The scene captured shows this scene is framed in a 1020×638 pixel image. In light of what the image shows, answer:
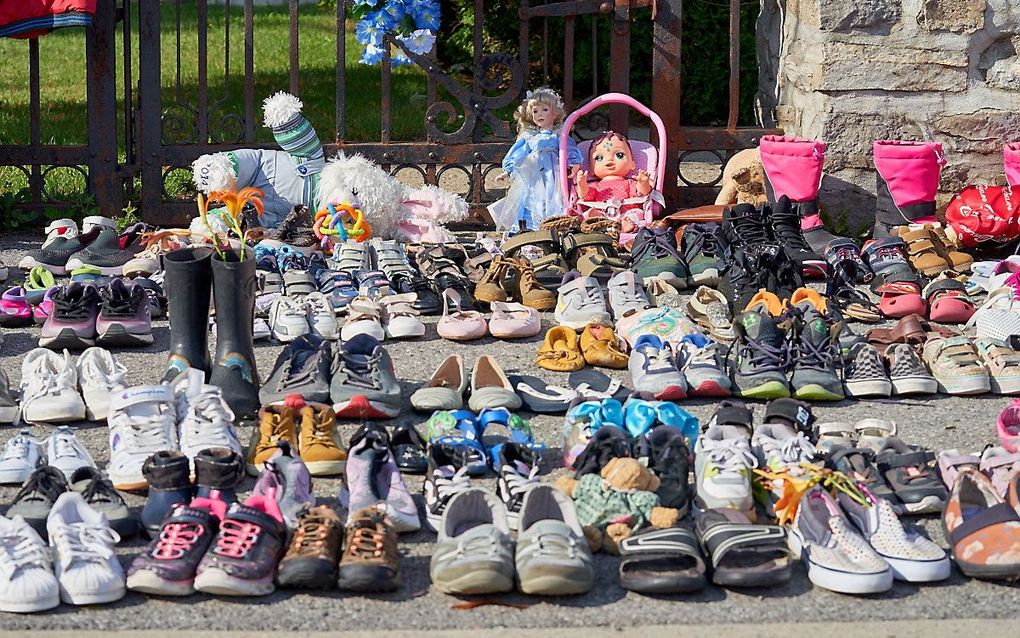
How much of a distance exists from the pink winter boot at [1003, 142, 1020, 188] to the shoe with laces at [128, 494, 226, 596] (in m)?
4.45

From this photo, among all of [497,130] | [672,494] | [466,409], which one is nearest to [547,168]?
[497,130]

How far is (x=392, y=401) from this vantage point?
4250mm

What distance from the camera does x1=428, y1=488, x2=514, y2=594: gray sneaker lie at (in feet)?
10.2

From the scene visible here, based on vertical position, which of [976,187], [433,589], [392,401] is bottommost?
[433,589]

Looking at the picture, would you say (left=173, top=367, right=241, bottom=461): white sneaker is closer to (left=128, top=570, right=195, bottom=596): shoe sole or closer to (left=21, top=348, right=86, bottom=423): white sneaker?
(left=21, top=348, right=86, bottom=423): white sneaker

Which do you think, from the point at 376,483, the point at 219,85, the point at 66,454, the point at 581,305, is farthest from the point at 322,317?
the point at 219,85

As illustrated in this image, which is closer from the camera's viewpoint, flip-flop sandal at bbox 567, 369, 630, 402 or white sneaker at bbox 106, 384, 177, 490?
white sneaker at bbox 106, 384, 177, 490

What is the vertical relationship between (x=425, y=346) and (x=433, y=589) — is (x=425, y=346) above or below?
above

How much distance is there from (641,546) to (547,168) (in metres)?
3.78

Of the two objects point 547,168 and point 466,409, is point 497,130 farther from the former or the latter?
point 466,409

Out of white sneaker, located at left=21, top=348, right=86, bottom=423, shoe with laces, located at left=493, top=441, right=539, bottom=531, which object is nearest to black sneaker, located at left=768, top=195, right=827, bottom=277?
shoe with laces, located at left=493, top=441, right=539, bottom=531

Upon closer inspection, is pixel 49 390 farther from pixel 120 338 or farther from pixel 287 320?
pixel 287 320

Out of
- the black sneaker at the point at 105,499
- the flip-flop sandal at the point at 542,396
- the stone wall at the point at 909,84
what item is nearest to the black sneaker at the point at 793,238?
the stone wall at the point at 909,84

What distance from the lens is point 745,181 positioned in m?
6.77
